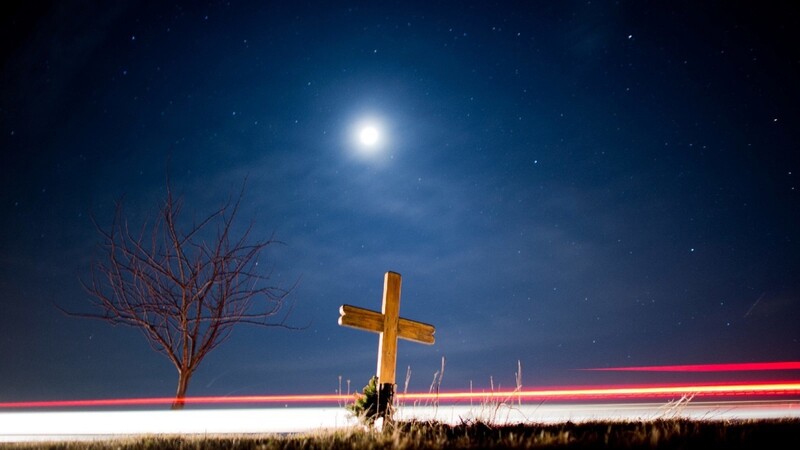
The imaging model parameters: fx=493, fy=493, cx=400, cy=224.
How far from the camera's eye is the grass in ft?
16.1

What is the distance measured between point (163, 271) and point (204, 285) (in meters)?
0.90

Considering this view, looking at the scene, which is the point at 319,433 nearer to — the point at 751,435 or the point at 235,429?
the point at 235,429

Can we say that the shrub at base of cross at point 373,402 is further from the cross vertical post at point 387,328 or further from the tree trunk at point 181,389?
the tree trunk at point 181,389

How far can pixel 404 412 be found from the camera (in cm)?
712

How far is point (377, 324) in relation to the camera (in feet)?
27.6

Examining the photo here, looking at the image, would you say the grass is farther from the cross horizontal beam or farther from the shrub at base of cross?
the cross horizontal beam

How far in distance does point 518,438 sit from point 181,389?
7566 millimetres

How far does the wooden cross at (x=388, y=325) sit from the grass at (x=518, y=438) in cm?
171

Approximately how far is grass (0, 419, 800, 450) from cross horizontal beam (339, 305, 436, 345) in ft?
5.94

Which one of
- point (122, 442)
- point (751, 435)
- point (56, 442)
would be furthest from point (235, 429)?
point (751, 435)

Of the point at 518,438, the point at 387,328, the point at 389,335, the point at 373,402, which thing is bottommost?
the point at 518,438

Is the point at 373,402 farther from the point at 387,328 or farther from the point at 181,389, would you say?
the point at 181,389

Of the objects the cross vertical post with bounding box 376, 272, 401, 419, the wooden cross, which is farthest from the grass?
the wooden cross

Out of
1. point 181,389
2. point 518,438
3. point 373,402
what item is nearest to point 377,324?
point 373,402
